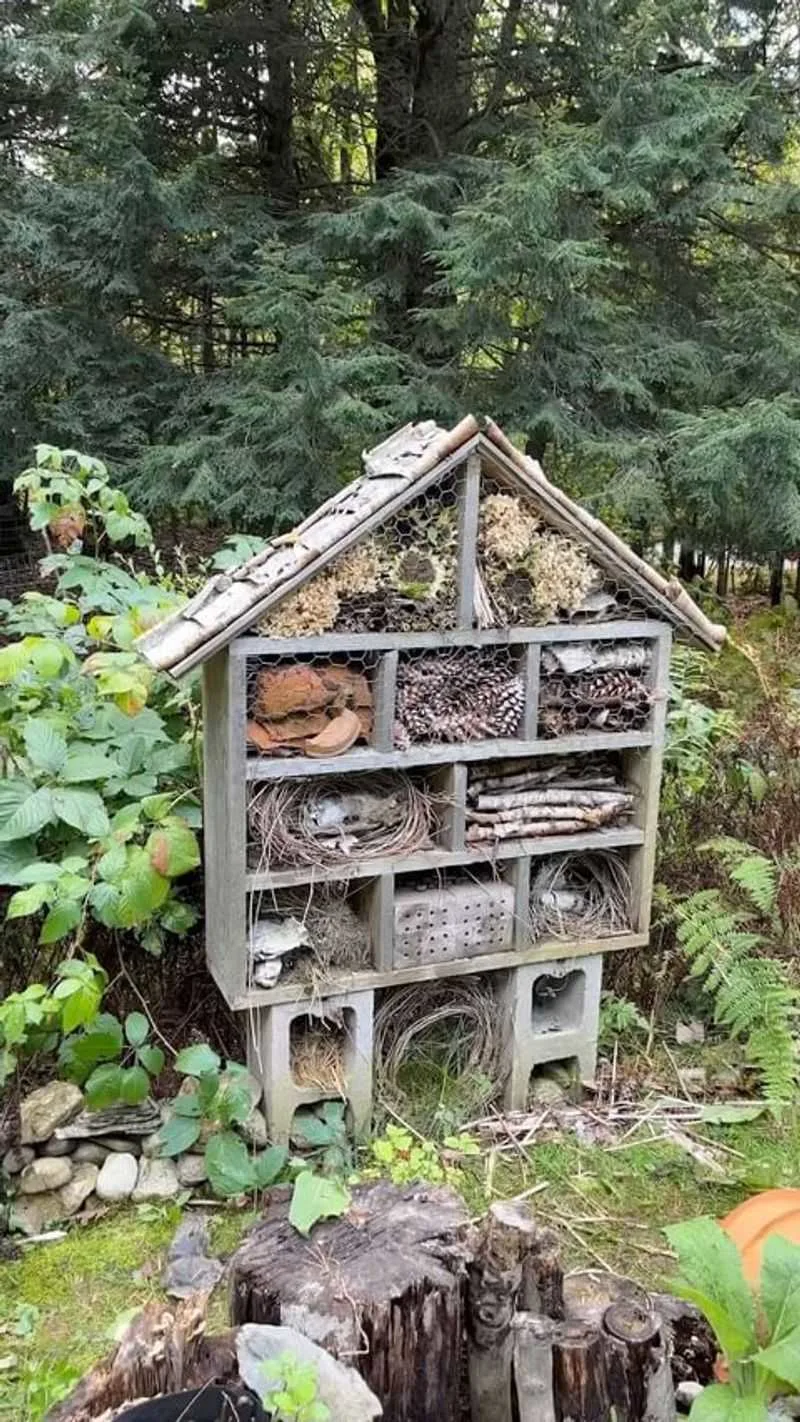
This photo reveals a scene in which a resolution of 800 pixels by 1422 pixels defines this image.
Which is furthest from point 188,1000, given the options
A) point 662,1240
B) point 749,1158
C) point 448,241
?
point 448,241

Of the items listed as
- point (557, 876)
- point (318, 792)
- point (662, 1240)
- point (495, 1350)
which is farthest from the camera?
point (557, 876)

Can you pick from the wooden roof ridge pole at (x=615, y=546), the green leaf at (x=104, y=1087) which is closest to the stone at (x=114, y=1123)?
the green leaf at (x=104, y=1087)

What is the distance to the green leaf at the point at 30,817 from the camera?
7.78ft

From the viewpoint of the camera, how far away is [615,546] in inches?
100

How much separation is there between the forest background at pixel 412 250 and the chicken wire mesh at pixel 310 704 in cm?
343

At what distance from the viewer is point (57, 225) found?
6051 mm

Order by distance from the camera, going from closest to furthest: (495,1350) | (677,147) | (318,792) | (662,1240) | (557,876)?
(495,1350), (662,1240), (318,792), (557,876), (677,147)

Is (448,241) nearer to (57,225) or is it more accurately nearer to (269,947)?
(57,225)

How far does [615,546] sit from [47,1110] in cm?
202

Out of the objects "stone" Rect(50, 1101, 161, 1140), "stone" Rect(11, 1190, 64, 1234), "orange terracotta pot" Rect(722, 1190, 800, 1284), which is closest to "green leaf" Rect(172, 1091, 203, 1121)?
"stone" Rect(50, 1101, 161, 1140)

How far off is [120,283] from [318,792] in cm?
475

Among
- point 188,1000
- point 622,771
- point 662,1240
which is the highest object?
point 622,771

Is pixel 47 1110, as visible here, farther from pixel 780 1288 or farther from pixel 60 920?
pixel 780 1288

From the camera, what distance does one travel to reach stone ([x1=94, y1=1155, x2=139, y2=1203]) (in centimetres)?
247
